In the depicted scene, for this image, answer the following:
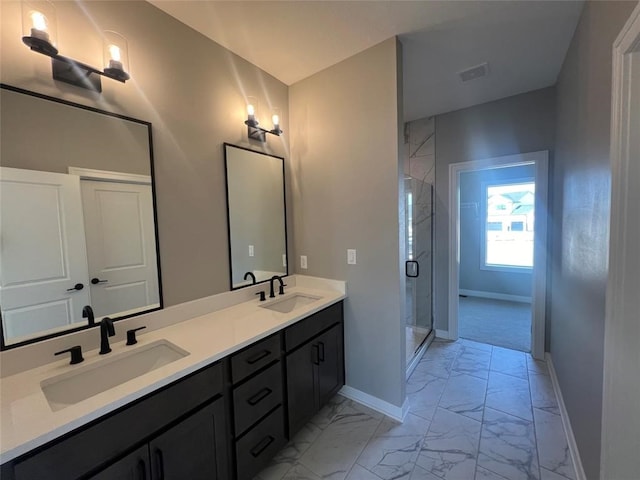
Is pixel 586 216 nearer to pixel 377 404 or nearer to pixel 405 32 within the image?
pixel 405 32

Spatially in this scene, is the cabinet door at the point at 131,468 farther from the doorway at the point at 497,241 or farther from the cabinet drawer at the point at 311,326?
the doorway at the point at 497,241

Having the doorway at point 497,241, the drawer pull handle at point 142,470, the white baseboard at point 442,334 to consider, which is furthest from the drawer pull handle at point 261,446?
the doorway at point 497,241

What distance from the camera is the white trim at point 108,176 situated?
129cm

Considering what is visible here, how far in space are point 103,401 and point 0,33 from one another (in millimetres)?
1530

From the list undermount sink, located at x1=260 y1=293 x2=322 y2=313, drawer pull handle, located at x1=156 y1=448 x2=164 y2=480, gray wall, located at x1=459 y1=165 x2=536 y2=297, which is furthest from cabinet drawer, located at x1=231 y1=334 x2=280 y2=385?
gray wall, located at x1=459 y1=165 x2=536 y2=297

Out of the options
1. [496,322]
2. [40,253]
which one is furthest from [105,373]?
[496,322]

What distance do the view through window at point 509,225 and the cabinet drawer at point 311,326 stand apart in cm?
428

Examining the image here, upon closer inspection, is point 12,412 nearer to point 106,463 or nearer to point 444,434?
point 106,463

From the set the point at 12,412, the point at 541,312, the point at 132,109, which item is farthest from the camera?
the point at 541,312

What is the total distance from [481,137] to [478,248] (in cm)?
288

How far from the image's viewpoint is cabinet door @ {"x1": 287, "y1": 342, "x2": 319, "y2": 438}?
171 cm

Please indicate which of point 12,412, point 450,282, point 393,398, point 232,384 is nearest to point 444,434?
point 393,398

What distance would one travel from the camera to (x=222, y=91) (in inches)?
75.6

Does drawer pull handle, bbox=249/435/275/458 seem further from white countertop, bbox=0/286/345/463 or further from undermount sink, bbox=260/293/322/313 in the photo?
undermount sink, bbox=260/293/322/313
